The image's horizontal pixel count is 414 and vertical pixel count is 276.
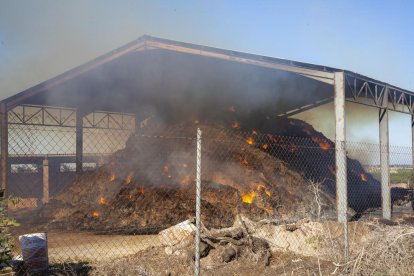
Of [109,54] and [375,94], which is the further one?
[375,94]

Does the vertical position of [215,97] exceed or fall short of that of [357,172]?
it exceeds it

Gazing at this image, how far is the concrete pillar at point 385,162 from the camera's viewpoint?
1347cm

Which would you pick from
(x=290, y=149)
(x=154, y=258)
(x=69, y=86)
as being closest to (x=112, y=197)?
(x=69, y=86)

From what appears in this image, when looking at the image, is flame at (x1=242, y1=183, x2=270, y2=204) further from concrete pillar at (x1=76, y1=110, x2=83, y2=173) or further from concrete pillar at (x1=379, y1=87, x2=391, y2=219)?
concrete pillar at (x1=76, y1=110, x2=83, y2=173)

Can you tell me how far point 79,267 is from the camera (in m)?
7.35

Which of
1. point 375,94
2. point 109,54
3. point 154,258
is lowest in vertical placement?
point 154,258

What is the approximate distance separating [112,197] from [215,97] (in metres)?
6.50

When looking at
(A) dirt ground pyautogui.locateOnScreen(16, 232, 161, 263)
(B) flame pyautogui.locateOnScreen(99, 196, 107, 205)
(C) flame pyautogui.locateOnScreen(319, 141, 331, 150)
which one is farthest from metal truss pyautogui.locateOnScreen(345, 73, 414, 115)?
(B) flame pyautogui.locateOnScreen(99, 196, 107, 205)

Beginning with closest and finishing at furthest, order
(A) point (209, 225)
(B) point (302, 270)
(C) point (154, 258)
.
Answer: (B) point (302, 270) → (C) point (154, 258) → (A) point (209, 225)

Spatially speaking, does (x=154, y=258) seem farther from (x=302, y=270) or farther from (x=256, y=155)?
(x=256, y=155)

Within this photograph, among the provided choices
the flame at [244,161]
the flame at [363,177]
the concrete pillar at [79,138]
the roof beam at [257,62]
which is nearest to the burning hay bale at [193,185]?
the flame at [244,161]

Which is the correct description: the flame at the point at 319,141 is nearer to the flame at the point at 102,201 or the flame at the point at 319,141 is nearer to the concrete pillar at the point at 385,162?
the concrete pillar at the point at 385,162

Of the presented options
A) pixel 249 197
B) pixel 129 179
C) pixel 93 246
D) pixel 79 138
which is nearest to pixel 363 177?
pixel 249 197

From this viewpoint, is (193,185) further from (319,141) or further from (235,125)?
(319,141)
